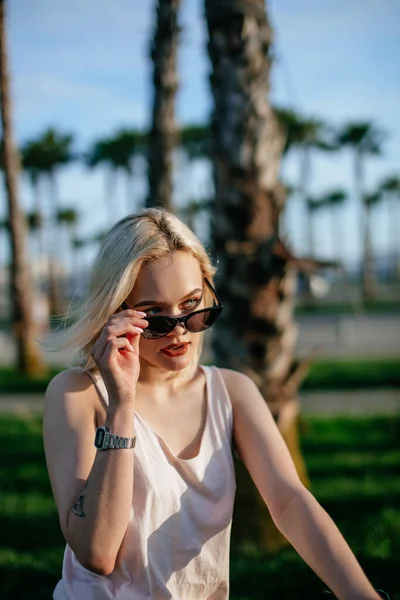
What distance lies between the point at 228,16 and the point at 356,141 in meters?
44.0

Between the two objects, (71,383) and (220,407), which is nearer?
(71,383)

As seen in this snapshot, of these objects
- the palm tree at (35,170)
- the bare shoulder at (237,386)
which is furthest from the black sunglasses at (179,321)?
the palm tree at (35,170)

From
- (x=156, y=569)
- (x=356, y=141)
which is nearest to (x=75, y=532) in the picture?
(x=156, y=569)

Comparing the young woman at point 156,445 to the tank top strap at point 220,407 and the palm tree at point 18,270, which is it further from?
the palm tree at point 18,270

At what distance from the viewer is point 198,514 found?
1.99m

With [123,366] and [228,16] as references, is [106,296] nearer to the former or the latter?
[123,366]

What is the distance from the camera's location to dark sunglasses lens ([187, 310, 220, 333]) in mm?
2068

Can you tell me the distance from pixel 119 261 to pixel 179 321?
26 cm

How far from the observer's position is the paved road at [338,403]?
370 inches

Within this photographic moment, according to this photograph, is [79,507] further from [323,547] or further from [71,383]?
[323,547]

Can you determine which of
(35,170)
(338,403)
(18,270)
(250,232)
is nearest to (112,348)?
(250,232)

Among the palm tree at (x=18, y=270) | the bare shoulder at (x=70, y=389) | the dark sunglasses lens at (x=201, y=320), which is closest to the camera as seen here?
the bare shoulder at (x=70, y=389)

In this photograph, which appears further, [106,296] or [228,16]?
[228,16]

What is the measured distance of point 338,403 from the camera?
10.0 m
